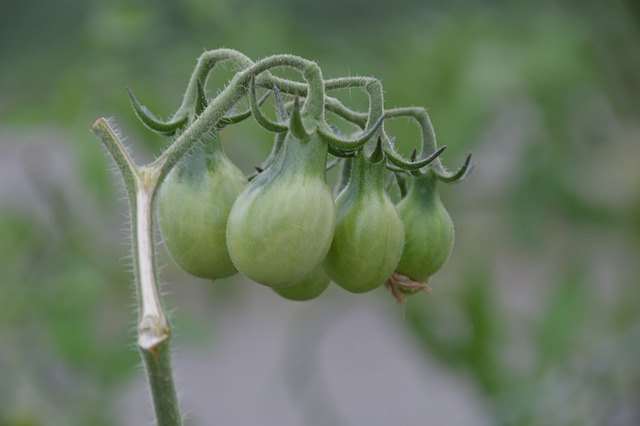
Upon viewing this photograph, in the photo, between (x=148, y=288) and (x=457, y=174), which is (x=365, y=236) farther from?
(x=148, y=288)

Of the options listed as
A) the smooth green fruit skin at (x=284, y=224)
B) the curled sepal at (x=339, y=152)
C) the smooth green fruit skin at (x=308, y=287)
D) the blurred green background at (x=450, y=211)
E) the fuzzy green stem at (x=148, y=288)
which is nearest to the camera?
the fuzzy green stem at (x=148, y=288)

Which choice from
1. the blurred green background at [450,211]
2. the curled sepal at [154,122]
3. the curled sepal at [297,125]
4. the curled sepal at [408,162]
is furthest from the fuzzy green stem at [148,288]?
the blurred green background at [450,211]

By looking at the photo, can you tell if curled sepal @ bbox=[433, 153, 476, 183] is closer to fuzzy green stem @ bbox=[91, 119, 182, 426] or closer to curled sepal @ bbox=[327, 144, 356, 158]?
curled sepal @ bbox=[327, 144, 356, 158]

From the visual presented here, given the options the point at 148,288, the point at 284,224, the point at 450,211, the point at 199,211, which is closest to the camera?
the point at 148,288

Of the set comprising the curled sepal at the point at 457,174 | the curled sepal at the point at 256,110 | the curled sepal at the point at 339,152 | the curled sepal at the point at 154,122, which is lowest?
the curled sepal at the point at 457,174

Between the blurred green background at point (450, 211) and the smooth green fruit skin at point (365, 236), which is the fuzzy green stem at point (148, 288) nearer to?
the smooth green fruit skin at point (365, 236)

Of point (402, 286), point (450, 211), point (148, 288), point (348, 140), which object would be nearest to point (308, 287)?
point (402, 286)

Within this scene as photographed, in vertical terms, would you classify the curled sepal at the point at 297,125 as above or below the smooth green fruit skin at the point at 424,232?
above
